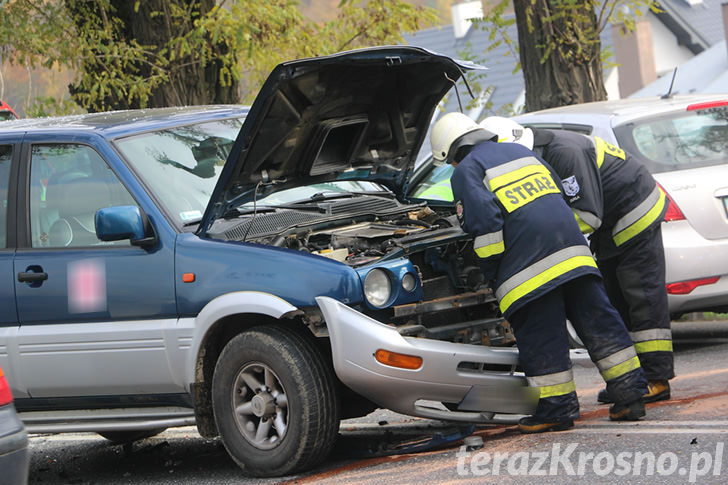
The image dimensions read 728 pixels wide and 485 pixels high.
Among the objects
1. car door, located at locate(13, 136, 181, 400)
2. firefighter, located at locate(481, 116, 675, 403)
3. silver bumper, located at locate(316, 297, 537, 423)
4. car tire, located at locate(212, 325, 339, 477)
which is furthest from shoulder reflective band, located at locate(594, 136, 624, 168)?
car door, located at locate(13, 136, 181, 400)

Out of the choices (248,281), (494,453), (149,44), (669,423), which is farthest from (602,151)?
(149,44)

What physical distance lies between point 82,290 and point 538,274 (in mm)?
2286

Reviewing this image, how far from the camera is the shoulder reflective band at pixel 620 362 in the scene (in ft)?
18.6

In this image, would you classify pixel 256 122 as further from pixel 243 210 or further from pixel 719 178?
pixel 719 178

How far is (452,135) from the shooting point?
5.80m

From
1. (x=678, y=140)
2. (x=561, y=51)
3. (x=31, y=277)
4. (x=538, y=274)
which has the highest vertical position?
(x=561, y=51)

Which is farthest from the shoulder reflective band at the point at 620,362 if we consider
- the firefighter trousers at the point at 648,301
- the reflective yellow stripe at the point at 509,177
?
the reflective yellow stripe at the point at 509,177

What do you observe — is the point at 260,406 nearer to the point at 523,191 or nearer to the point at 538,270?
the point at 538,270

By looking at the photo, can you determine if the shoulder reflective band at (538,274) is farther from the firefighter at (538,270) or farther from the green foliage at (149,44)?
the green foliage at (149,44)

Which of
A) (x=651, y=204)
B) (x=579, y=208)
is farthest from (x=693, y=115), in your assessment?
(x=579, y=208)

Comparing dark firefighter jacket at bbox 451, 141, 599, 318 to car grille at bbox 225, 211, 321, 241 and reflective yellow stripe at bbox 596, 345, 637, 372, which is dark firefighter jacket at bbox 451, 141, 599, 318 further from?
car grille at bbox 225, 211, 321, 241

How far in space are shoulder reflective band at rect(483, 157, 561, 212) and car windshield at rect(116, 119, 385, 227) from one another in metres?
1.27

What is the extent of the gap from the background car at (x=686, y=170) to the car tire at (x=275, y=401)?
2.92 metres

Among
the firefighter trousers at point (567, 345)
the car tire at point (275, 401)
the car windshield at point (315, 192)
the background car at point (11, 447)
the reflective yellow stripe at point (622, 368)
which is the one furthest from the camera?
the car windshield at point (315, 192)
